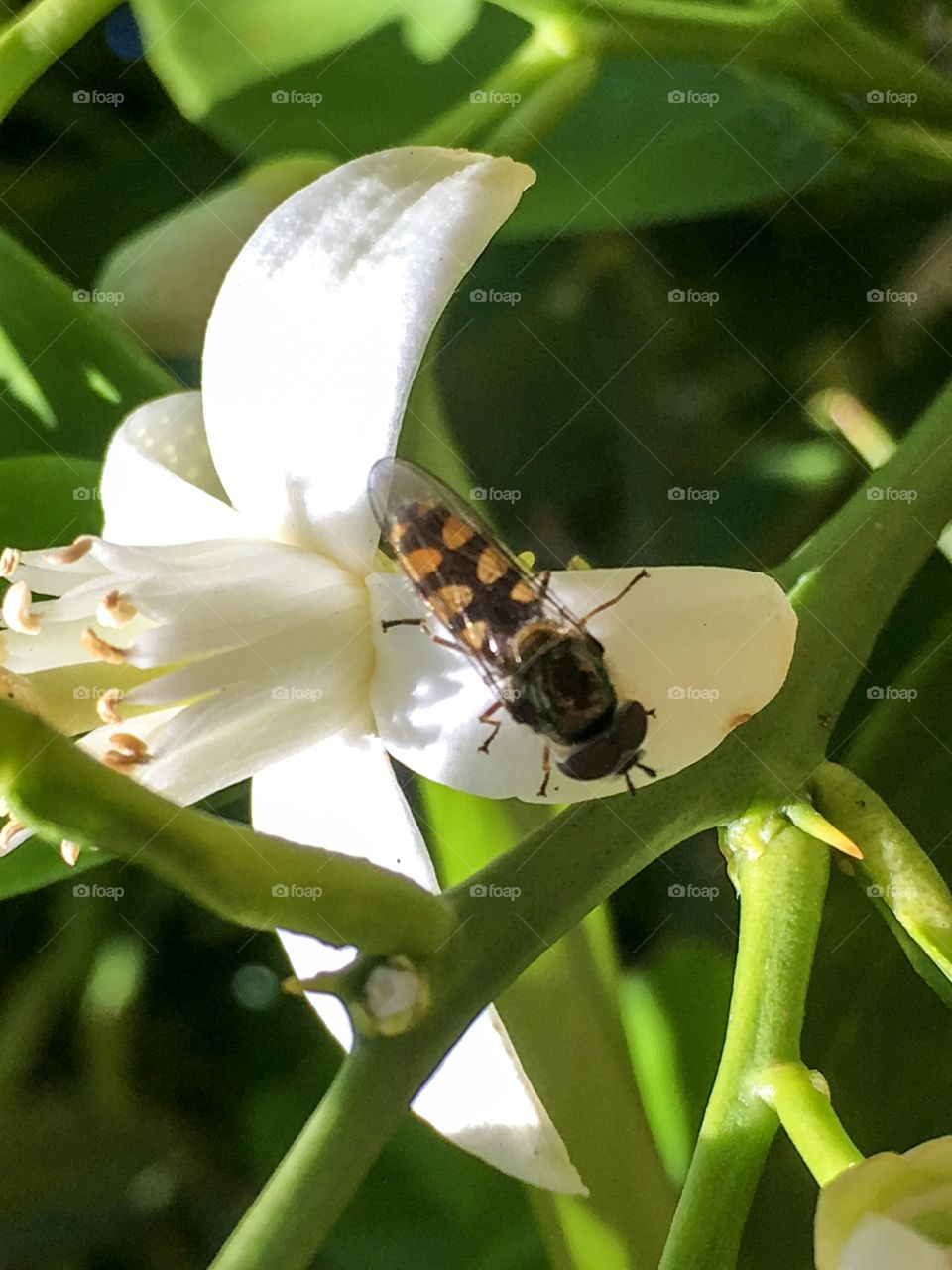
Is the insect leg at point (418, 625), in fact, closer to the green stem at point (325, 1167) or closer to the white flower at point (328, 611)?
the white flower at point (328, 611)

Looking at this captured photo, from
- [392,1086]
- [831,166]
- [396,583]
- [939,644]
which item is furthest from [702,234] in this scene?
[392,1086]

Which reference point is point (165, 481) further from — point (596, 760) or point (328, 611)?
point (596, 760)

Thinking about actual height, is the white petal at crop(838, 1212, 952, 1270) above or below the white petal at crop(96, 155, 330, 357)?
below

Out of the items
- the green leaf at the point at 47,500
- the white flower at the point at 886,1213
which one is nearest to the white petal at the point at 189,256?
the green leaf at the point at 47,500

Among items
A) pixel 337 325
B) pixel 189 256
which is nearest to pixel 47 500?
pixel 189 256

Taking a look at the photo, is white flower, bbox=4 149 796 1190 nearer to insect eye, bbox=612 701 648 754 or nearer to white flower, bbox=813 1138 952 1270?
insect eye, bbox=612 701 648 754

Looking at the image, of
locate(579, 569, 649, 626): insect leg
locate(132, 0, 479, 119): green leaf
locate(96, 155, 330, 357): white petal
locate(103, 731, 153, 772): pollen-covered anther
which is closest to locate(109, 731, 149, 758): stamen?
locate(103, 731, 153, 772): pollen-covered anther
